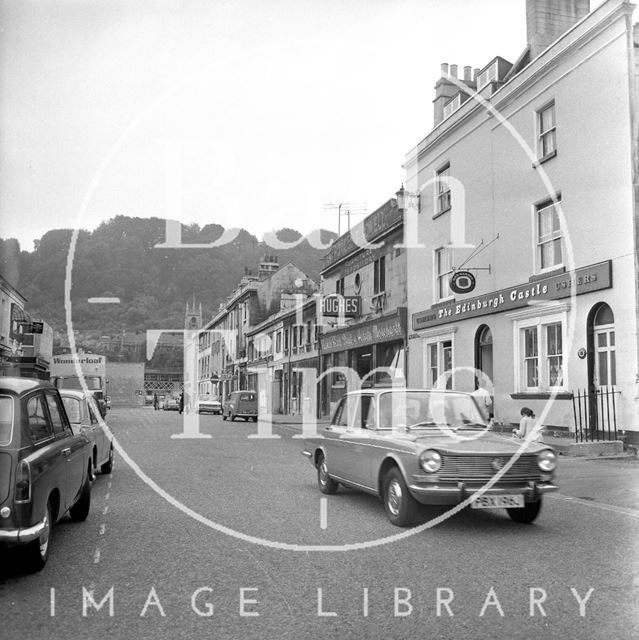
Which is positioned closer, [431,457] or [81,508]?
[431,457]

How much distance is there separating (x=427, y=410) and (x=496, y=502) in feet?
5.59

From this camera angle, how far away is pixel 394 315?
26.5 meters

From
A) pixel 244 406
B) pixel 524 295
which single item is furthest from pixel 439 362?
pixel 244 406

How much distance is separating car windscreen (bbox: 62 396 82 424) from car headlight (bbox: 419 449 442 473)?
17.4 feet

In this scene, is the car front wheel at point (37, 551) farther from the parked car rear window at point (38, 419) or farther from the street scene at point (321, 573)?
the parked car rear window at point (38, 419)

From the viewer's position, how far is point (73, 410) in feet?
34.0

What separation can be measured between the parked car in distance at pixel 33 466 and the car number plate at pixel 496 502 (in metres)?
4.14

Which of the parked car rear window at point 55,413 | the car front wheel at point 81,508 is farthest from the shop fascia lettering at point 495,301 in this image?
the parked car rear window at point 55,413

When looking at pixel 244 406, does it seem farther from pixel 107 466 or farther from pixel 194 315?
pixel 194 315

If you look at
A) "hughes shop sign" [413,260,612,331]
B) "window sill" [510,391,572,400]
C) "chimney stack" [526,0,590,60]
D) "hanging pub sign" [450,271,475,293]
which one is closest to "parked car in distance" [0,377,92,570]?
"hughes shop sign" [413,260,612,331]

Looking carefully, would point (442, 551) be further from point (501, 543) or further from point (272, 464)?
point (272, 464)

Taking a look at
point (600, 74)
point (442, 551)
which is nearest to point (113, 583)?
point (442, 551)

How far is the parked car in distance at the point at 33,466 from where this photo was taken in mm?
5363

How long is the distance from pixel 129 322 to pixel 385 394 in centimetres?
3620
